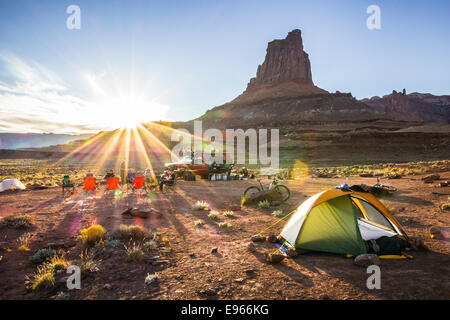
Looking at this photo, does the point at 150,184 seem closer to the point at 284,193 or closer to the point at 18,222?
the point at 284,193

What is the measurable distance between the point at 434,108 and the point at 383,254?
684 ft

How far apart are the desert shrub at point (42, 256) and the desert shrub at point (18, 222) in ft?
8.25

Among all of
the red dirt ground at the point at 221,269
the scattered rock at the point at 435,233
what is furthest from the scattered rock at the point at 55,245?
the scattered rock at the point at 435,233

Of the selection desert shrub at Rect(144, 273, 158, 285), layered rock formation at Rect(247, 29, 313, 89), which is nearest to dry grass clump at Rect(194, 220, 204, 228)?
desert shrub at Rect(144, 273, 158, 285)

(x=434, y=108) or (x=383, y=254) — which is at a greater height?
(x=434, y=108)

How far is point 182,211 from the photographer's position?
1003 cm

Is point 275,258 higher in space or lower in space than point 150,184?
lower

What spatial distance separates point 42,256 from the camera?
16.9 ft

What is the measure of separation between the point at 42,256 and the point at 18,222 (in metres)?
3.08

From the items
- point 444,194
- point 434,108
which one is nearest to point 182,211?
point 444,194

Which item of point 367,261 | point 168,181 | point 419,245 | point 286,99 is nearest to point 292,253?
point 367,261

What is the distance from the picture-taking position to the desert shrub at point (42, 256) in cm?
503
